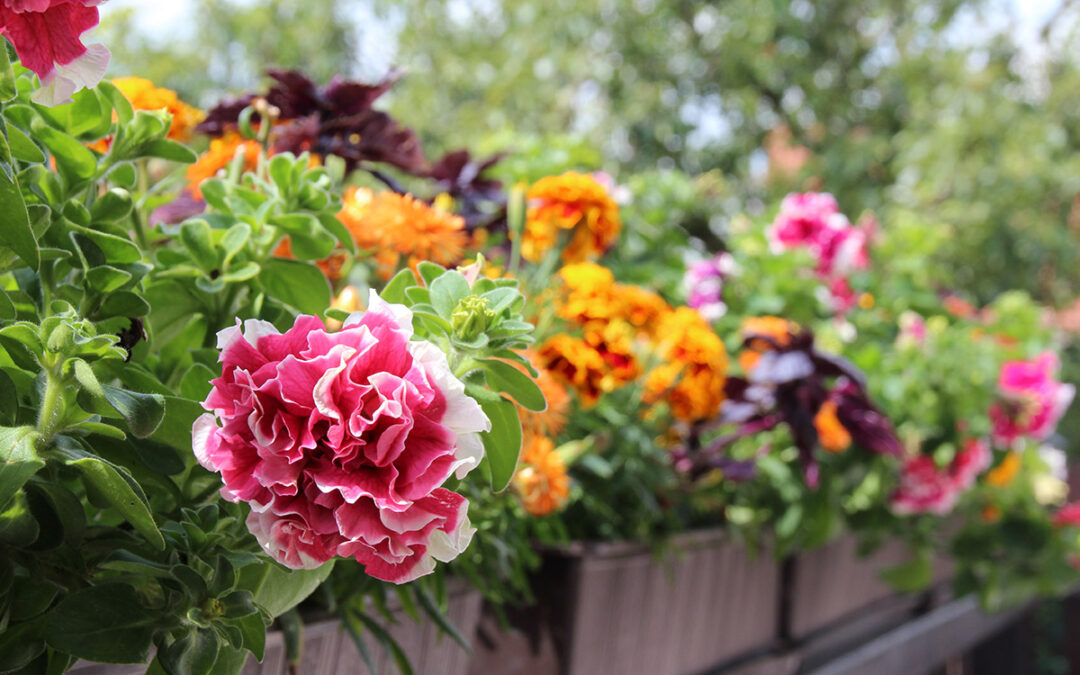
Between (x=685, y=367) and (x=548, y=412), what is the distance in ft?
0.92

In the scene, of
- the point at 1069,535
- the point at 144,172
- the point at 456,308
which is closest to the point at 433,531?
the point at 456,308

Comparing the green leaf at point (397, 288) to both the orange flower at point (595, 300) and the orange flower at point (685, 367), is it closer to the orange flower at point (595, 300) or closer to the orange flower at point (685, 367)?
the orange flower at point (595, 300)

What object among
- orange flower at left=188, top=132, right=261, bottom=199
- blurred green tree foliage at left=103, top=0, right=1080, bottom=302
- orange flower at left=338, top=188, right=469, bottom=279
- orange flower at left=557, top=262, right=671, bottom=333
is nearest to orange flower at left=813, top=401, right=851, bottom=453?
orange flower at left=557, top=262, right=671, bottom=333

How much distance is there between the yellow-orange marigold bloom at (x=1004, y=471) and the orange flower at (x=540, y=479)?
116 cm

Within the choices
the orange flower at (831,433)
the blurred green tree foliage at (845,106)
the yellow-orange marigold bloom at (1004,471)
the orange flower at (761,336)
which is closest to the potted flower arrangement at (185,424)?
the orange flower at (761,336)

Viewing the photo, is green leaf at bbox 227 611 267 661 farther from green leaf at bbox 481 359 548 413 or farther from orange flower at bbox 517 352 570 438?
orange flower at bbox 517 352 570 438

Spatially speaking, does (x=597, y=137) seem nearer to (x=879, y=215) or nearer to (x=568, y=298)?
(x=879, y=215)

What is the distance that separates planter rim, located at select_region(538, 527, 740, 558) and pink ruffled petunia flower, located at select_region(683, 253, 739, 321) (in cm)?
34

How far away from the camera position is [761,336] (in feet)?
3.14

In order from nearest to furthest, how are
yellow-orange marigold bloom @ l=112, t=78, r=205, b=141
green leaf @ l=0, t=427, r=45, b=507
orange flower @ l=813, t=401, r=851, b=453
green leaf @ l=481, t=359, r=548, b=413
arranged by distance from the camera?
1. green leaf @ l=0, t=427, r=45, b=507
2. green leaf @ l=481, t=359, r=548, b=413
3. yellow-orange marigold bloom @ l=112, t=78, r=205, b=141
4. orange flower @ l=813, t=401, r=851, b=453

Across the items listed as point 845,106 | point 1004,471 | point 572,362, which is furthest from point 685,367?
point 845,106

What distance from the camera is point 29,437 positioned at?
305mm

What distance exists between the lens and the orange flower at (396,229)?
0.59 m

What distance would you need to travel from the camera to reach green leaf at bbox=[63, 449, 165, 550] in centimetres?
30
